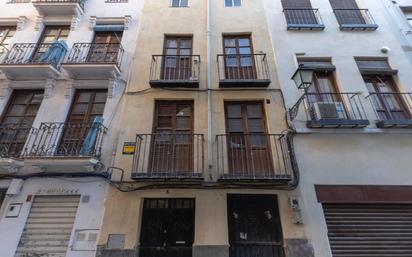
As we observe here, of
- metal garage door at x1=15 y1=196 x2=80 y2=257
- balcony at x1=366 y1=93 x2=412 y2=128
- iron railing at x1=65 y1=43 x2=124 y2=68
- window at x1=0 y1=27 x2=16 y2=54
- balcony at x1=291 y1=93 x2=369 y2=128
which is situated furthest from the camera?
window at x1=0 y1=27 x2=16 y2=54

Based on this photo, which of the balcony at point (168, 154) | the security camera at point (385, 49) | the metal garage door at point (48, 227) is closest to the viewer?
the metal garage door at point (48, 227)

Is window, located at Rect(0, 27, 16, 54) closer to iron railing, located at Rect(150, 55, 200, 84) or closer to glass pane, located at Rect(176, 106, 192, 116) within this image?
iron railing, located at Rect(150, 55, 200, 84)

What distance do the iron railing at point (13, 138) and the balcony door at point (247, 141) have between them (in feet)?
19.6

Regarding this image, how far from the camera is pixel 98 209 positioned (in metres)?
6.18

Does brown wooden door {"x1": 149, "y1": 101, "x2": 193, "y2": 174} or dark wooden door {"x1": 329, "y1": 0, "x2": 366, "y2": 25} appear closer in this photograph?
brown wooden door {"x1": 149, "y1": 101, "x2": 193, "y2": 174}

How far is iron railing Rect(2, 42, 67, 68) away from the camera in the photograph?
7770 millimetres

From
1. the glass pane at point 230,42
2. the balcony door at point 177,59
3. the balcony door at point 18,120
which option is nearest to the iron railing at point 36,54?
the balcony door at point 18,120

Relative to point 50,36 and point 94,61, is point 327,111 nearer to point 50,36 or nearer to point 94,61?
point 94,61

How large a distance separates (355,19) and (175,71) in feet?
24.2

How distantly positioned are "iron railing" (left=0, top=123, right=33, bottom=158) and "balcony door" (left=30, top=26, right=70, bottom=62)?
9.06 feet

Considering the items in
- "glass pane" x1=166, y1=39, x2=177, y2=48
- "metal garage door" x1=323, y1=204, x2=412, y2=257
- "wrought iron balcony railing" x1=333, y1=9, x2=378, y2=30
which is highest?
"wrought iron balcony railing" x1=333, y1=9, x2=378, y2=30

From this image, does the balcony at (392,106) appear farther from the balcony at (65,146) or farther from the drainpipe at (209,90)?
the balcony at (65,146)

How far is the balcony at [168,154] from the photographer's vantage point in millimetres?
6586

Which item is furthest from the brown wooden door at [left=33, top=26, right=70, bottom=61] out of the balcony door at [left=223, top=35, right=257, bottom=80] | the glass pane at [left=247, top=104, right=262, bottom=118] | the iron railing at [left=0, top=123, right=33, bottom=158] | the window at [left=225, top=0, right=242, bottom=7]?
the glass pane at [left=247, top=104, right=262, bottom=118]
